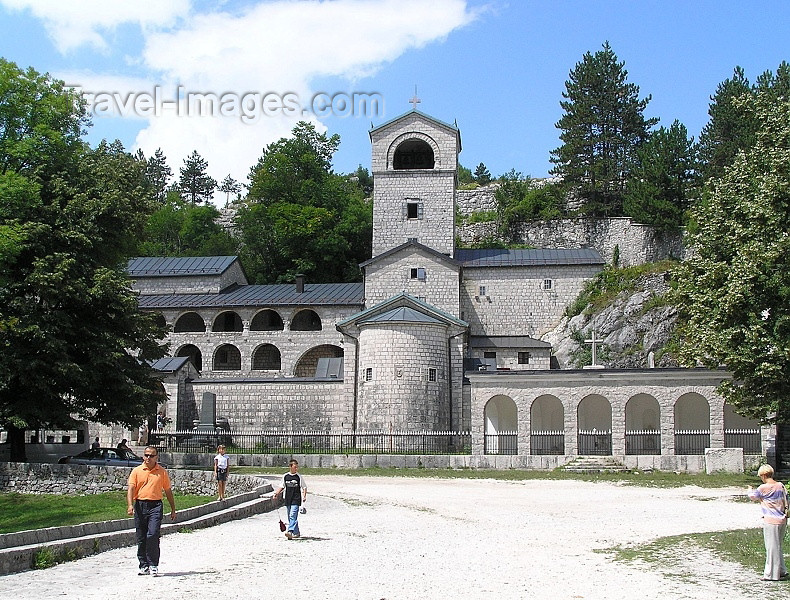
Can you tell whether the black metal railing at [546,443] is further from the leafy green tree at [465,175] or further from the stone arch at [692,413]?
the leafy green tree at [465,175]

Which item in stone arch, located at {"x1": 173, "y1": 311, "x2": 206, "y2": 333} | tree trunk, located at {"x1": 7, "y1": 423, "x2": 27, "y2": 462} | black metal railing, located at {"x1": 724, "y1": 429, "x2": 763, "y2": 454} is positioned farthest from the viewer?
stone arch, located at {"x1": 173, "y1": 311, "x2": 206, "y2": 333}

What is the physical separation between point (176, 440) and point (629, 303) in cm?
2222

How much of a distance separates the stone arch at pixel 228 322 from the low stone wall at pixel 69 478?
84.4ft

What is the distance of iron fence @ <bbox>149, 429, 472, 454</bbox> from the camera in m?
31.6

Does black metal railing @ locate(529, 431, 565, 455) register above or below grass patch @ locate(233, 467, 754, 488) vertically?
above

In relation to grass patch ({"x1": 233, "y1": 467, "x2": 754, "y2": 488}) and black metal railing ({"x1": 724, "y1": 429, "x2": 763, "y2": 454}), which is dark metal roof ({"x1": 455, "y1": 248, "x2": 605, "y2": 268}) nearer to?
black metal railing ({"x1": 724, "y1": 429, "x2": 763, "y2": 454})

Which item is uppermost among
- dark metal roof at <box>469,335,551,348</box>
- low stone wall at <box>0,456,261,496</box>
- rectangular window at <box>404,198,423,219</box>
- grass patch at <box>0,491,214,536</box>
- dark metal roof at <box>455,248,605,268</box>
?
rectangular window at <box>404,198,423,219</box>

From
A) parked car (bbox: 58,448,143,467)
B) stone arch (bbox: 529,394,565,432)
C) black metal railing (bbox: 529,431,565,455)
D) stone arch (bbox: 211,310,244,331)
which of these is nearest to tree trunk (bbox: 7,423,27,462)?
parked car (bbox: 58,448,143,467)

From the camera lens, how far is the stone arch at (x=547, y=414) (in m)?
34.4

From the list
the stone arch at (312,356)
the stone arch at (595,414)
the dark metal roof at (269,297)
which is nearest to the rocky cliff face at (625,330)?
the stone arch at (595,414)

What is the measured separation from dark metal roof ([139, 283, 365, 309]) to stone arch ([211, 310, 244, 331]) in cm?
140

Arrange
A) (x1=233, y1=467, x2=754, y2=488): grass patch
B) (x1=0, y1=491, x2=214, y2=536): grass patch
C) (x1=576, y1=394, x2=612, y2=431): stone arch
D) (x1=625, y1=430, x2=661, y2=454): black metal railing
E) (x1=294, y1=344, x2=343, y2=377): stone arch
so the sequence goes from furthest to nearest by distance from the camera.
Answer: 1. (x1=294, y1=344, x2=343, y2=377): stone arch
2. (x1=576, y1=394, x2=612, y2=431): stone arch
3. (x1=625, y1=430, x2=661, y2=454): black metal railing
4. (x1=233, y1=467, x2=754, y2=488): grass patch
5. (x1=0, y1=491, x2=214, y2=536): grass patch

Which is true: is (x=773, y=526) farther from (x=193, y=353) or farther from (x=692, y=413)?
(x=193, y=353)

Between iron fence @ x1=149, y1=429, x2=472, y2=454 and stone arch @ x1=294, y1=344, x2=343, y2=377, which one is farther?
stone arch @ x1=294, y1=344, x2=343, y2=377
